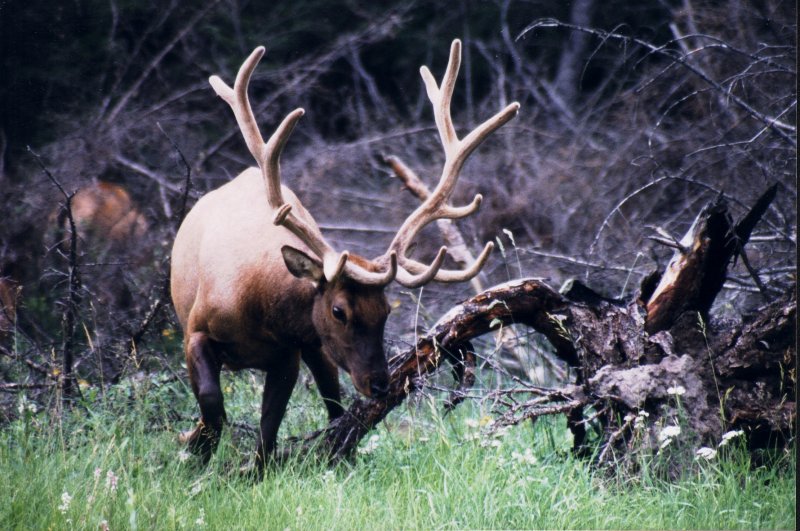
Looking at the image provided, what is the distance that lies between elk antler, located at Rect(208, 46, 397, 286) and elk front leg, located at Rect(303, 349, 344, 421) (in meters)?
0.66

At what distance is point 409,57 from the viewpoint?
5617 millimetres

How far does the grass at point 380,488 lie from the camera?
369cm

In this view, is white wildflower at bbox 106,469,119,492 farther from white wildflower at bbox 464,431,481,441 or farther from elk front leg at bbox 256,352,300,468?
white wildflower at bbox 464,431,481,441

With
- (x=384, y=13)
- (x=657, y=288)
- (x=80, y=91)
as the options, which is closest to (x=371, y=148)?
(x=384, y=13)

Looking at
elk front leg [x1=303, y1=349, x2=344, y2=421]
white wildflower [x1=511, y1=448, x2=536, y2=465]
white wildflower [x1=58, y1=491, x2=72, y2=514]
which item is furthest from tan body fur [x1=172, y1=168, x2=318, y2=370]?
white wildflower [x1=58, y1=491, x2=72, y2=514]

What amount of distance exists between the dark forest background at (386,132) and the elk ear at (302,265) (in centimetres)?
83

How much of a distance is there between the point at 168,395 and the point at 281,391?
0.75 m

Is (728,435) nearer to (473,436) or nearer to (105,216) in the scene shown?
(473,436)

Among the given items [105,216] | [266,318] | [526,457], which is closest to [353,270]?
[266,318]

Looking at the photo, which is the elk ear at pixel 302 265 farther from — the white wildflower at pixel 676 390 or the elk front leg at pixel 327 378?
the white wildflower at pixel 676 390

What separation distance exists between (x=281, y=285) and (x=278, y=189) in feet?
1.42

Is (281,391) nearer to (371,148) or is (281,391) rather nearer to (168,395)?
(168,395)

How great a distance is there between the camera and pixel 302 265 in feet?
14.1

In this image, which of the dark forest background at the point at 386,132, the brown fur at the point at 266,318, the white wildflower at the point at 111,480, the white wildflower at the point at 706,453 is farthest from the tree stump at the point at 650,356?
the white wildflower at the point at 111,480
